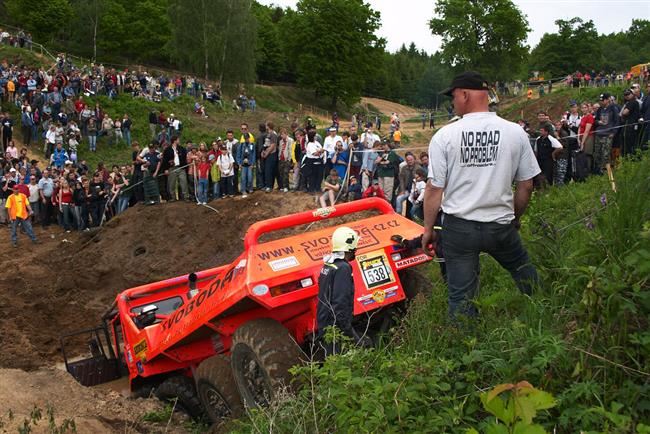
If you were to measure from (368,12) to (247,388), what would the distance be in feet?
253

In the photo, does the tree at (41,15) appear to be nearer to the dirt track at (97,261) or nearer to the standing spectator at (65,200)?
the dirt track at (97,261)

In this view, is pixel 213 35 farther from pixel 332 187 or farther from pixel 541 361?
pixel 541 361

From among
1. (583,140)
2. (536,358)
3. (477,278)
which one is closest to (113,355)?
(477,278)

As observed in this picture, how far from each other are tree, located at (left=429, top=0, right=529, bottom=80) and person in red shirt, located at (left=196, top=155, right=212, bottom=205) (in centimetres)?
5770

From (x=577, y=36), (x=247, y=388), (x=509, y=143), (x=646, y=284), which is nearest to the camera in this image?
(x=646, y=284)

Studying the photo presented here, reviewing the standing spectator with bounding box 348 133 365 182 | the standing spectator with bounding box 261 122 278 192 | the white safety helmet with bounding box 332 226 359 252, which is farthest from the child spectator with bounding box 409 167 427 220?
the white safety helmet with bounding box 332 226 359 252

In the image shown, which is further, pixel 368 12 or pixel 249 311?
pixel 368 12

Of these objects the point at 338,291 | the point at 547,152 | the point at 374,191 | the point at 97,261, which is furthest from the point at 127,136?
the point at 338,291

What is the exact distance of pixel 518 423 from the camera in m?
2.97

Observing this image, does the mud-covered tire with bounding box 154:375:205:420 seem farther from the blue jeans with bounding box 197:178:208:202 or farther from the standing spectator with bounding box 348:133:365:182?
the blue jeans with bounding box 197:178:208:202

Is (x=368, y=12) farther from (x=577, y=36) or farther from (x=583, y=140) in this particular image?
(x=583, y=140)

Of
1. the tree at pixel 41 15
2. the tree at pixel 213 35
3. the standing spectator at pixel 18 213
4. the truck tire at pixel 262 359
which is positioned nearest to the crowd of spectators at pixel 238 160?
the standing spectator at pixel 18 213

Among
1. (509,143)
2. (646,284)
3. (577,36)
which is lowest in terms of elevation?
(646,284)

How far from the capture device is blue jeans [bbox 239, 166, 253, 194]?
728 inches
